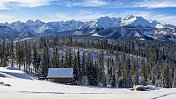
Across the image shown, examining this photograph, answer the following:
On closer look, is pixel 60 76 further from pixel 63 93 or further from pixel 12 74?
pixel 63 93

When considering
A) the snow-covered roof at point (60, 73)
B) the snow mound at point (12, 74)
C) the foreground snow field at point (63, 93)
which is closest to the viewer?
the foreground snow field at point (63, 93)

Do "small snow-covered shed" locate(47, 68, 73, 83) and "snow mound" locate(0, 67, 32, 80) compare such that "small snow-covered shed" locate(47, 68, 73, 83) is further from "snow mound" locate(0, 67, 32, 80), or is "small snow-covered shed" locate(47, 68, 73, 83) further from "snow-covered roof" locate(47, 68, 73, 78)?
"snow mound" locate(0, 67, 32, 80)

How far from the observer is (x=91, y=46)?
611 feet

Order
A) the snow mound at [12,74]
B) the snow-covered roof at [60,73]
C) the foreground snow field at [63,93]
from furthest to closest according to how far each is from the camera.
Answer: the snow-covered roof at [60,73] → the snow mound at [12,74] → the foreground snow field at [63,93]

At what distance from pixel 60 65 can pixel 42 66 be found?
10.4 metres

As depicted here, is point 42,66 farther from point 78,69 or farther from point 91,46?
point 91,46

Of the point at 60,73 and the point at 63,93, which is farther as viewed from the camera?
the point at 60,73

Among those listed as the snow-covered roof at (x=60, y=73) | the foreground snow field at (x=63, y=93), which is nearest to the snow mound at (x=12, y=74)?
the snow-covered roof at (x=60, y=73)

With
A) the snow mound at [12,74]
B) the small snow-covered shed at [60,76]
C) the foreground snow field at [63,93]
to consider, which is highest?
the foreground snow field at [63,93]

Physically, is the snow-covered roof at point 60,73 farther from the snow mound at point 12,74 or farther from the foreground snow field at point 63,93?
the foreground snow field at point 63,93

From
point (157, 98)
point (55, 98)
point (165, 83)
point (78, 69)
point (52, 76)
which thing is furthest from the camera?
point (165, 83)

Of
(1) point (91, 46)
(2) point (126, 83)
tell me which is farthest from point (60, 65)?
(1) point (91, 46)

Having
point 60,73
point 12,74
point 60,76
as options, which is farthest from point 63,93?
point 60,73

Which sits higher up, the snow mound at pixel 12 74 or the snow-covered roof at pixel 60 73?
the snow mound at pixel 12 74
